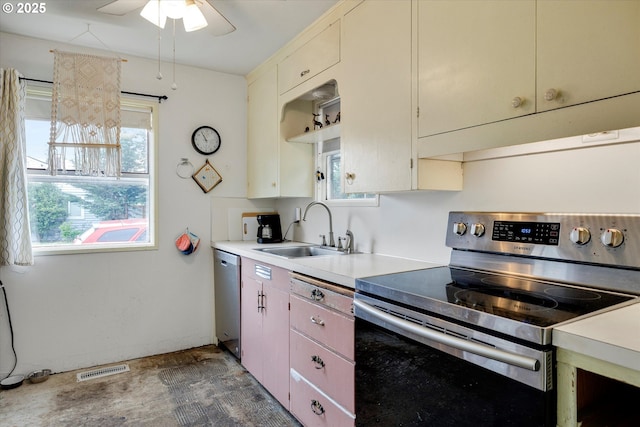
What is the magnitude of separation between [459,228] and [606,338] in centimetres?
95

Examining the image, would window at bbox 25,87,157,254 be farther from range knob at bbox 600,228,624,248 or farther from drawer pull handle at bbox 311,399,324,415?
range knob at bbox 600,228,624,248

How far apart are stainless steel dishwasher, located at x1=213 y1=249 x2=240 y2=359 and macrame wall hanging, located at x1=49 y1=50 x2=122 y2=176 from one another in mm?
1011

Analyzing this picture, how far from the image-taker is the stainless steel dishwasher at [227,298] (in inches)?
108

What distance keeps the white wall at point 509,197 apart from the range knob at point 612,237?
0.08 meters

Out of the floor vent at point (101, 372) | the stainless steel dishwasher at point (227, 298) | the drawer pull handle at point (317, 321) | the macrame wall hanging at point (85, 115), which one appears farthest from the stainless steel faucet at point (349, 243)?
the floor vent at point (101, 372)

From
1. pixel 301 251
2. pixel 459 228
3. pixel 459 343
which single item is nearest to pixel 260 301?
pixel 301 251

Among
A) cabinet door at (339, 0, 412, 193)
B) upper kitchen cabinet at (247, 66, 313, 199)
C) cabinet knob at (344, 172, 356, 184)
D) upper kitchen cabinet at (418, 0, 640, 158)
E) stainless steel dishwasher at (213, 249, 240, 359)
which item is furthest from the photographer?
upper kitchen cabinet at (247, 66, 313, 199)

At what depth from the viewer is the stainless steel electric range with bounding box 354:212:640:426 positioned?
0.96m

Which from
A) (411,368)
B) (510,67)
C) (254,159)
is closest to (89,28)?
(254,159)

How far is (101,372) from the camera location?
8.89ft

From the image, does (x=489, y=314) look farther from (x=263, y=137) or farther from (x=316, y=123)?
(x=263, y=137)

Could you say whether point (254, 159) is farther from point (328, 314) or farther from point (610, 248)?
point (610, 248)

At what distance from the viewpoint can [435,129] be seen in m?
1.56

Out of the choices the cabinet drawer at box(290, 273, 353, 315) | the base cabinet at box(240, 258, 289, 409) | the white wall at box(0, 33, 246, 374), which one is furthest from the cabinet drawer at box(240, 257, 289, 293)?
the white wall at box(0, 33, 246, 374)
